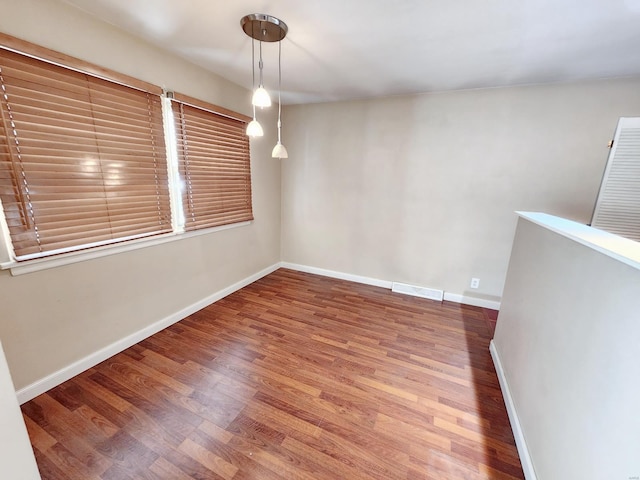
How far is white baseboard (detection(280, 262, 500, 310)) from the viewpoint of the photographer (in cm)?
306

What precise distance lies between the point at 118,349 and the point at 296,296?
176cm

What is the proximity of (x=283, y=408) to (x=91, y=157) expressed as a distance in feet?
6.86

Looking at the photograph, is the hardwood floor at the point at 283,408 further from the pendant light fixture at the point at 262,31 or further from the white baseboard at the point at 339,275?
the pendant light fixture at the point at 262,31

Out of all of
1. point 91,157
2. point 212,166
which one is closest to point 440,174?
point 212,166

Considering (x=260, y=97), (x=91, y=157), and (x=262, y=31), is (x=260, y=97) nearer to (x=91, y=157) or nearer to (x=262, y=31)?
(x=262, y=31)

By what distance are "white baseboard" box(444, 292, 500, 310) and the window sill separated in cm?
304

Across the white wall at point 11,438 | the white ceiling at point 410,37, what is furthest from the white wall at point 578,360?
the white wall at point 11,438

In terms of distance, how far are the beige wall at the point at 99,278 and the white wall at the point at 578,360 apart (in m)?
2.77

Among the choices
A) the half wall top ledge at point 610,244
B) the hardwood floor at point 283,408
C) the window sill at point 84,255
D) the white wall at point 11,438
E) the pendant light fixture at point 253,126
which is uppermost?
the pendant light fixture at point 253,126

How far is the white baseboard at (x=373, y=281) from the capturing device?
10.0ft

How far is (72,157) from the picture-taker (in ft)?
5.39

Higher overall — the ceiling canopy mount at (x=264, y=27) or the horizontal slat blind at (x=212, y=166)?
the ceiling canopy mount at (x=264, y=27)

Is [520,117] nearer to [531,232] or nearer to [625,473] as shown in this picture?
[531,232]

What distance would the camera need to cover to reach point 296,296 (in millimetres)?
3213
